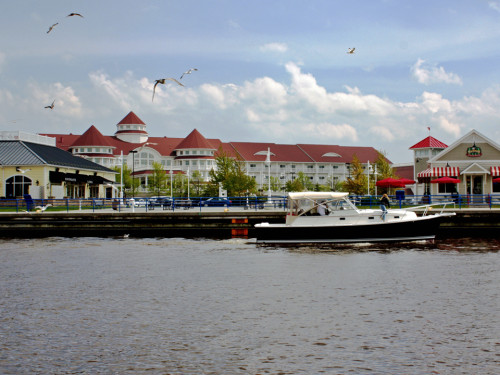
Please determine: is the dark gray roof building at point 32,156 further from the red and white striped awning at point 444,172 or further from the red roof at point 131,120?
the red roof at point 131,120

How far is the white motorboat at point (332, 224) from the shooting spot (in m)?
31.8

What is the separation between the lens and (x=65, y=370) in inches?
455

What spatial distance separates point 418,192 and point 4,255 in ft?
182

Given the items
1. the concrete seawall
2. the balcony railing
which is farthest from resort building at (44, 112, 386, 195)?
the concrete seawall

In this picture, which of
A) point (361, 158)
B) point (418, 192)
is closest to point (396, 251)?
point (418, 192)

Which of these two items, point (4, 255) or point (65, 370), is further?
point (4, 255)

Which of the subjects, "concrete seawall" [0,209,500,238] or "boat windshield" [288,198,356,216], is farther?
"concrete seawall" [0,209,500,238]

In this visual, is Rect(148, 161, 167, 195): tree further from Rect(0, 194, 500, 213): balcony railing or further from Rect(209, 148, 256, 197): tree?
Rect(0, 194, 500, 213): balcony railing

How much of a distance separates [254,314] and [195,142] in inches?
5368

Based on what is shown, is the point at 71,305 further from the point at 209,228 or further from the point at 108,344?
the point at 209,228

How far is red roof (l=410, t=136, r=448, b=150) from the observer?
251 ft

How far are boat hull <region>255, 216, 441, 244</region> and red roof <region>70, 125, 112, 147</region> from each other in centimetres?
12164

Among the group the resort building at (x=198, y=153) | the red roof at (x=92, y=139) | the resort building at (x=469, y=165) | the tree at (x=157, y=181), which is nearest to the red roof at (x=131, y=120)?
the resort building at (x=198, y=153)

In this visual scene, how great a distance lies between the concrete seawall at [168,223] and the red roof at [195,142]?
350 feet
